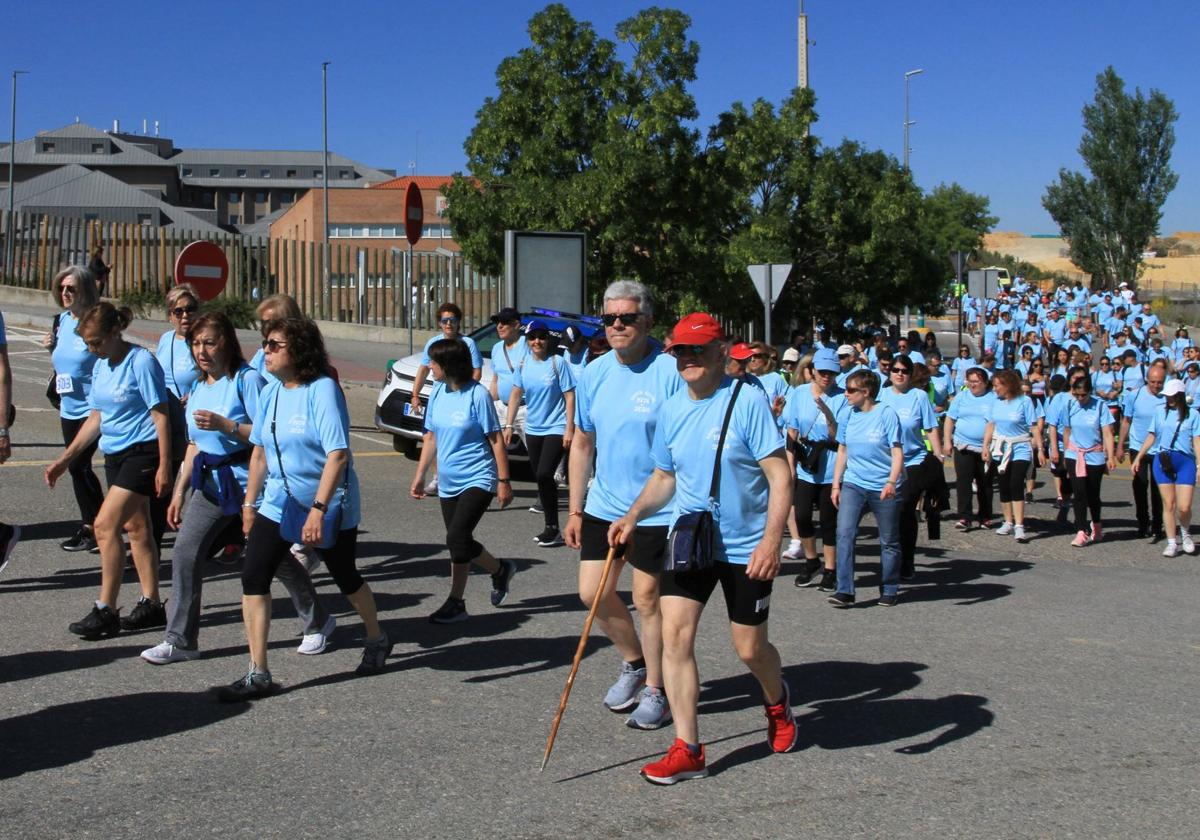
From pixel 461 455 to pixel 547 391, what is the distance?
11.3ft

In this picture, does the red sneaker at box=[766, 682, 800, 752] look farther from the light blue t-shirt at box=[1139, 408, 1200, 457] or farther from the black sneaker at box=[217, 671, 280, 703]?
the light blue t-shirt at box=[1139, 408, 1200, 457]

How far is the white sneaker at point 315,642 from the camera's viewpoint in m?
7.05

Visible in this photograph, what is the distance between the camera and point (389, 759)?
17.7ft

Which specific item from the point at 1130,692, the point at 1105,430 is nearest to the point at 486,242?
the point at 1105,430

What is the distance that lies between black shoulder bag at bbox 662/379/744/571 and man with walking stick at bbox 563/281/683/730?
2.26 ft

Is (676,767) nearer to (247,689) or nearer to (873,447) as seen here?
(247,689)

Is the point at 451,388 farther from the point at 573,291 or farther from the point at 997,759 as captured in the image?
the point at 573,291

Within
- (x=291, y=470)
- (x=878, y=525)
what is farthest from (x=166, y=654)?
(x=878, y=525)

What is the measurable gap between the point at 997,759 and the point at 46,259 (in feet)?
103

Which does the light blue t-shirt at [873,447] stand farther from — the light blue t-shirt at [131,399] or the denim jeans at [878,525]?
the light blue t-shirt at [131,399]

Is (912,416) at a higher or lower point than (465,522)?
higher

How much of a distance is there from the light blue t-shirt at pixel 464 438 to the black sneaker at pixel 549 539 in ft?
9.54

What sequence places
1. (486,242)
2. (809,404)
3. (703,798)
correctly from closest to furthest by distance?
(703,798), (809,404), (486,242)

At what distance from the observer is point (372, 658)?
6.67 m
